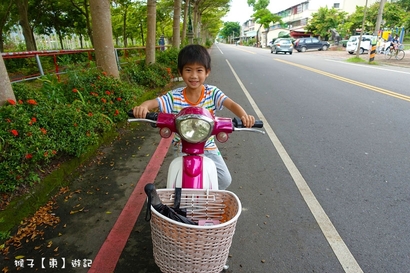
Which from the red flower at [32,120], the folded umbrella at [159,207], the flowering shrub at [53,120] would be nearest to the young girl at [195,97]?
the folded umbrella at [159,207]

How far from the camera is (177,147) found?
2.25 metres

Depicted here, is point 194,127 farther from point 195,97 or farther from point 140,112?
point 195,97

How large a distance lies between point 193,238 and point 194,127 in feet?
1.90

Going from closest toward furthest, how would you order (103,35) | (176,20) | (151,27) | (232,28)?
(103,35)
(151,27)
(176,20)
(232,28)

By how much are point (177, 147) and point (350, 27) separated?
44881 mm

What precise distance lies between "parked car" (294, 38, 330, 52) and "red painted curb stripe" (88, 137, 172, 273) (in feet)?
112

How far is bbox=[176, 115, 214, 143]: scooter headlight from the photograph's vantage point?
152 centimetres

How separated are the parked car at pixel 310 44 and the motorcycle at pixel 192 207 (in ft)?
116

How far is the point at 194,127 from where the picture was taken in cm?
155

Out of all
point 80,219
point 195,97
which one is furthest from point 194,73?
point 80,219

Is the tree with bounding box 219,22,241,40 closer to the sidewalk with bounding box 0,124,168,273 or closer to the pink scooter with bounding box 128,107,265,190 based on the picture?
the sidewalk with bounding box 0,124,168,273

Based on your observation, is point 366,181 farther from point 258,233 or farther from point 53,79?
point 53,79

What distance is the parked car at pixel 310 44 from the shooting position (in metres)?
33.3

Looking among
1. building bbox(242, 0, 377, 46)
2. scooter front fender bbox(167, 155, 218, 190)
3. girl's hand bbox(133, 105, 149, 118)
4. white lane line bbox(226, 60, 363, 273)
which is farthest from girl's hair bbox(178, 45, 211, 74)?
building bbox(242, 0, 377, 46)
